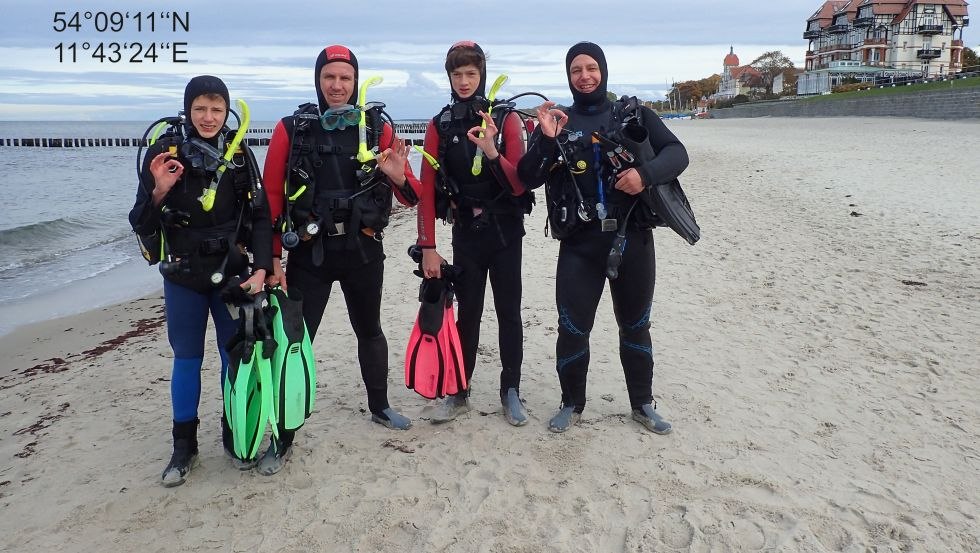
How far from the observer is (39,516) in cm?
335

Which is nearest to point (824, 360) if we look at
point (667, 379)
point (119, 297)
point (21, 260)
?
point (667, 379)

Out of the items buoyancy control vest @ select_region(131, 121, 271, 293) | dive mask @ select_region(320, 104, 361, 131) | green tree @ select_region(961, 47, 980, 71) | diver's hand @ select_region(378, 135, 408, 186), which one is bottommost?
buoyancy control vest @ select_region(131, 121, 271, 293)

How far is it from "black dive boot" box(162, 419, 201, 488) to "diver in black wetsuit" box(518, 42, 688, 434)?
209 centimetres

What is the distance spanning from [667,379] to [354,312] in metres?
2.34

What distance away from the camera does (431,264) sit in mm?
3949

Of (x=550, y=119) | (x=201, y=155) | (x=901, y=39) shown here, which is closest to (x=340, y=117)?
(x=201, y=155)

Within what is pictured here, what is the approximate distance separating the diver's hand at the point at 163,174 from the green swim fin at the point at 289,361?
704 mm

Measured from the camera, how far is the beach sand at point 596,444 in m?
3.09

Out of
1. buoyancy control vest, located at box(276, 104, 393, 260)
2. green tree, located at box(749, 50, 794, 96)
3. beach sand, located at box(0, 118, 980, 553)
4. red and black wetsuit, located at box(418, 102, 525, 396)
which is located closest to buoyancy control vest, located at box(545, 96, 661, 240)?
red and black wetsuit, located at box(418, 102, 525, 396)

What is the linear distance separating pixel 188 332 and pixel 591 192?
2219 mm

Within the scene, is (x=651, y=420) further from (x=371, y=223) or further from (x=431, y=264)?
(x=371, y=223)

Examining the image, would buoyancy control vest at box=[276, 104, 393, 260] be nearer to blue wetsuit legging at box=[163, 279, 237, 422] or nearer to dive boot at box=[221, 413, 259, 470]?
blue wetsuit legging at box=[163, 279, 237, 422]

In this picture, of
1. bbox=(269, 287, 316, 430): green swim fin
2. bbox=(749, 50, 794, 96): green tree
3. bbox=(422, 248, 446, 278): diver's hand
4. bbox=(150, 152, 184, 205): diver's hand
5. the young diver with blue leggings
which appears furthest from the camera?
bbox=(749, 50, 794, 96): green tree

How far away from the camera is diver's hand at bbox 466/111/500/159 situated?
11.8 ft
